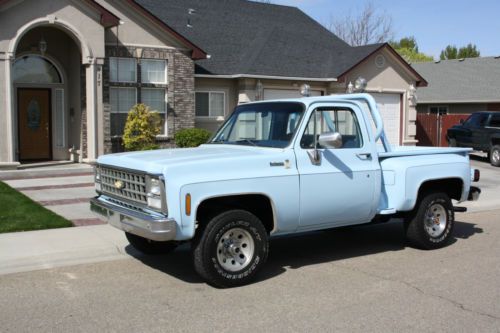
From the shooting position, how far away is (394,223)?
10703 mm

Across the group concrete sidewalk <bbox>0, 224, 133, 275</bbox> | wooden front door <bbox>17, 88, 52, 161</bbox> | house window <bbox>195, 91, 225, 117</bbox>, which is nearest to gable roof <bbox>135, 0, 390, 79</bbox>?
house window <bbox>195, 91, 225, 117</bbox>

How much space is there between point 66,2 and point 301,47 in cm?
1005

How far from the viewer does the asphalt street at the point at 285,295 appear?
5.33 m

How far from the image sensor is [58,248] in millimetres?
8023

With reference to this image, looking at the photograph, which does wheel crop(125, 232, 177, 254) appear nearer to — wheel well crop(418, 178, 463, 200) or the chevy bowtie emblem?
the chevy bowtie emblem

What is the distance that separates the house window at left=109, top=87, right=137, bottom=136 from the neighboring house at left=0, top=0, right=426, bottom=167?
0.03 metres

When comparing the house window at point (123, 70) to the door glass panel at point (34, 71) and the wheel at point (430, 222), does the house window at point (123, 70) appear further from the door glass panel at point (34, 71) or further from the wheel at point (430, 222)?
the wheel at point (430, 222)

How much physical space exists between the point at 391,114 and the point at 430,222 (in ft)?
53.3

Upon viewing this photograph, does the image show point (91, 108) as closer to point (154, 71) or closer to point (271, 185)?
point (154, 71)

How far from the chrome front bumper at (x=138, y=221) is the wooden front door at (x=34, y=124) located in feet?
39.1

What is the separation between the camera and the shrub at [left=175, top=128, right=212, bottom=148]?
18141 millimetres

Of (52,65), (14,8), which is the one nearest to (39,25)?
(14,8)

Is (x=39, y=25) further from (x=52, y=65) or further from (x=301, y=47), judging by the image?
(x=301, y=47)

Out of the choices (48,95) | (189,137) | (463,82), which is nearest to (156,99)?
(189,137)
